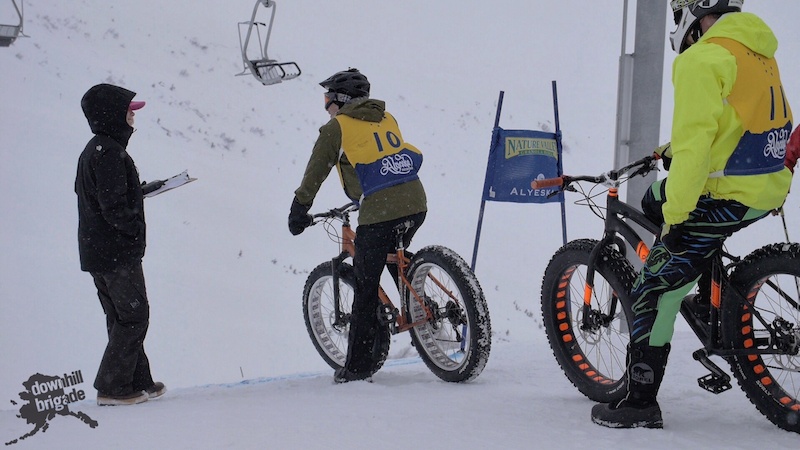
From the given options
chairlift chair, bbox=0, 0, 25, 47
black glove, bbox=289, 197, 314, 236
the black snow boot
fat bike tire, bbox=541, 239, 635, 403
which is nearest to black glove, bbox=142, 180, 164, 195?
black glove, bbox=289, 197, 314, 236

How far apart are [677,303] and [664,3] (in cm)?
296

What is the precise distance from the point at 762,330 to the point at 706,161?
83cm

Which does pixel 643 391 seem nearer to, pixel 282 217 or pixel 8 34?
pixel 8 34

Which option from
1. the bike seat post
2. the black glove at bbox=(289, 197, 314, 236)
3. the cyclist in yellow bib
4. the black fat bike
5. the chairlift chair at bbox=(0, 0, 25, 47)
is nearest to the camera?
the black fat bike

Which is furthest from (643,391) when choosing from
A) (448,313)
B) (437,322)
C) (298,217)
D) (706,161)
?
(298,217)

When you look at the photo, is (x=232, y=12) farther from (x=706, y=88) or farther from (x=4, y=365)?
(x=706, y=88)

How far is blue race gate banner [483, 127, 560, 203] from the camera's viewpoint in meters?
5.57

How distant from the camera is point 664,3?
5312 millimetres

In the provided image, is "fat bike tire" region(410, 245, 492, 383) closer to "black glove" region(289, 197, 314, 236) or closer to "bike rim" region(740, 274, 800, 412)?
"black glove" region(289, 197, 314, 236)

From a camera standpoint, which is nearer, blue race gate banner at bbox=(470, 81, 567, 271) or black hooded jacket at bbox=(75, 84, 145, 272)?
black hooded jacket at bbox=(75, 84, 145, 272)

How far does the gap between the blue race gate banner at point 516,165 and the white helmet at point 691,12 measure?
8.13ft

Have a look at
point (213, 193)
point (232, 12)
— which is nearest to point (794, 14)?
point (232, 12)

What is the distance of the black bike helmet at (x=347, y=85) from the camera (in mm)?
4383

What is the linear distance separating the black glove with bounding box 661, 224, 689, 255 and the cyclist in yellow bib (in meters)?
1.61
